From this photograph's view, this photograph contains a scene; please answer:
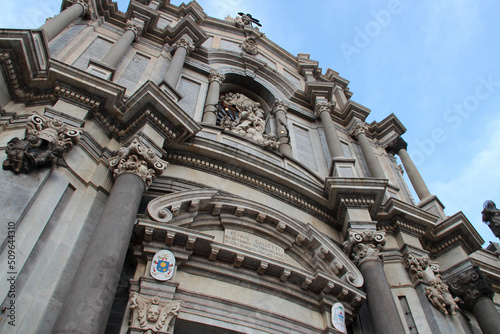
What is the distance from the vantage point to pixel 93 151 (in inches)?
316

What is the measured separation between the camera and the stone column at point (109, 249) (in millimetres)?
5117

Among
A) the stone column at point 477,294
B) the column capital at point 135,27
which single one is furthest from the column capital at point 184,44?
the stone column at point 477,294

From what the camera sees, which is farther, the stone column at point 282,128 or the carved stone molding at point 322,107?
the carved stone molding at point 322,107

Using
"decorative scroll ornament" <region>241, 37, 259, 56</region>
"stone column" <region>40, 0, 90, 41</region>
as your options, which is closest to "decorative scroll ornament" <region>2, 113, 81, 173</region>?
"stone column" <region>40, 0, 90, 41</region>

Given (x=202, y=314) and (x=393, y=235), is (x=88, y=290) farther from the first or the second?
(x=393, y=235)

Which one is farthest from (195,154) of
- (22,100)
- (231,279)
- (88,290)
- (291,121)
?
(291,121)

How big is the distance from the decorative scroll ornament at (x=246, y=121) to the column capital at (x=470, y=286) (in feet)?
19.6

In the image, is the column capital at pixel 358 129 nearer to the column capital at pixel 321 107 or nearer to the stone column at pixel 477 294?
the column capital at pixel 321 107

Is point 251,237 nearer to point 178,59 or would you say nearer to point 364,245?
point 364,245

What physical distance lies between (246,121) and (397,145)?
698 cm

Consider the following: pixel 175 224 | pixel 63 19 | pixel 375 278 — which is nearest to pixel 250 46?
pixel 63 19

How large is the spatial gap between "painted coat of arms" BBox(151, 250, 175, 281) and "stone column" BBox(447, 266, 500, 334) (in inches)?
289

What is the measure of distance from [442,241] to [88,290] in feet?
32.0

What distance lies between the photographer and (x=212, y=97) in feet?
44.6
